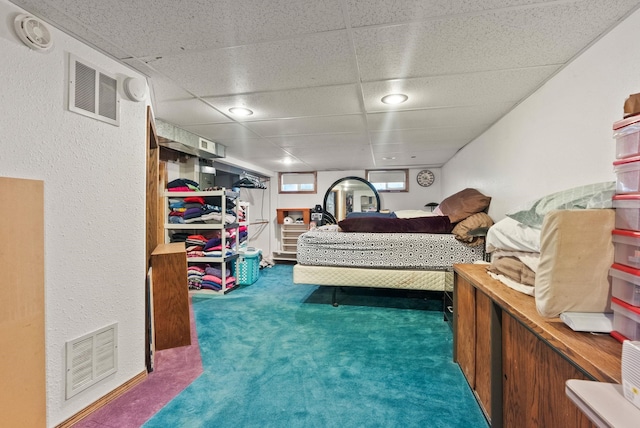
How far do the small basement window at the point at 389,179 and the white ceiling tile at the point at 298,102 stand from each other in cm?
338

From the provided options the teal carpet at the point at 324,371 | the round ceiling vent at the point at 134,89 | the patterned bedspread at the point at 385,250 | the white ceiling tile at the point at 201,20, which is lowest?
the teal carpet at the point at 324,371

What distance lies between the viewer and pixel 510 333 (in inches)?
46.6

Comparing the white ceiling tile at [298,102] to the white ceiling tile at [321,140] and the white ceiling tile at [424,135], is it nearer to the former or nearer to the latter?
the white ceiling tile at [321,140]

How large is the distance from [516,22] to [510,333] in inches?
54.2

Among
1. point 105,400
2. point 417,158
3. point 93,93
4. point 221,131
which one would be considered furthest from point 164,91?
point 417,158

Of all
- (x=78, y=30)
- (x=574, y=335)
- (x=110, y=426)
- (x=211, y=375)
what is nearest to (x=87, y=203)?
(x=78, y=30)

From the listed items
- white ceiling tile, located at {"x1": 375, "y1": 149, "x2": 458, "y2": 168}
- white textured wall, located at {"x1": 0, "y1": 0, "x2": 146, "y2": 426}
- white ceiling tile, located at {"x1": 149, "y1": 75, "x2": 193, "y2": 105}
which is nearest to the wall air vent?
white textured wall, located at {"x1": 0, "y1": 0, "x2": 146, "y2": 426}

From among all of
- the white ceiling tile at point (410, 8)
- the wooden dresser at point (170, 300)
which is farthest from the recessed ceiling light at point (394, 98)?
the wooden dresser at point (170, 300)

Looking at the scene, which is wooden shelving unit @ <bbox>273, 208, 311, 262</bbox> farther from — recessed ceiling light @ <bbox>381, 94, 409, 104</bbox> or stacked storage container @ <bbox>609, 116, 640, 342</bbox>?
stacked storage container @ <bbox>609, 116, 640, 342</bbox>

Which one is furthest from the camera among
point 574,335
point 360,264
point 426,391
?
point 360,264

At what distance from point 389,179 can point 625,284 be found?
4920 mm

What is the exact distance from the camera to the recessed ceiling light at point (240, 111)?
226 centimetres

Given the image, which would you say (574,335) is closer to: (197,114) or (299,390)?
(299,390)

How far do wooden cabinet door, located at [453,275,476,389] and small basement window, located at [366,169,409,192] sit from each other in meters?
3.75
